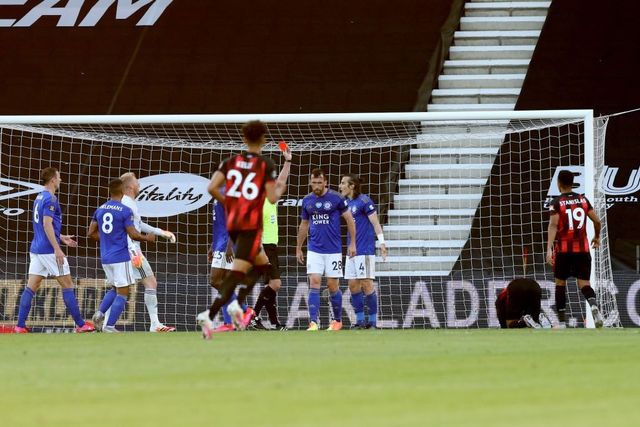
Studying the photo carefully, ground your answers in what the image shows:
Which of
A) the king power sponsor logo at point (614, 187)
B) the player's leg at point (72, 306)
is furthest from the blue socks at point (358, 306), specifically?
the king power sponsor logo at point (614, 187)

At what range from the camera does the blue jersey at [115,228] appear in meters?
12.7

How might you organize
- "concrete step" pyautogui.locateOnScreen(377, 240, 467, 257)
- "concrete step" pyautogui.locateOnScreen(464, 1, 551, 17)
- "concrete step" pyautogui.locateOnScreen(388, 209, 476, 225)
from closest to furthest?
"concrete step" pyautogui.locateOnScreen(377, 240, 467, 257), "concrete step" pyautogui.locateOnScreen(388, 209, 476, 225), "concrete step" pyautogui.locateOnScreen(464, 1, 551, 17)

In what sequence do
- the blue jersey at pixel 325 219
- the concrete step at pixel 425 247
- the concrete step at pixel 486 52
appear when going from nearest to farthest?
1. the blue jersey at pixel 325 219
2. the concrete step at pixel 425 247
3. the concrete step at pixel 486 52

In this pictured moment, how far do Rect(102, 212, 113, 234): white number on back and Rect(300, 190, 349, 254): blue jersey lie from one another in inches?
89.8

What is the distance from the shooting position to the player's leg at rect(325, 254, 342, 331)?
13.7 metres

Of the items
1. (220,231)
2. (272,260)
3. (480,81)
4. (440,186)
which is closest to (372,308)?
(272,260)

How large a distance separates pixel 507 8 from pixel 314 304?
9190mm

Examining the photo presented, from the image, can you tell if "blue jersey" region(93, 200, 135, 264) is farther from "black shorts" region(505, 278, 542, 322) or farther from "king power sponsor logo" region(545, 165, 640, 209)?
"king power sponsor logo" region(545, 165, 640, 209)

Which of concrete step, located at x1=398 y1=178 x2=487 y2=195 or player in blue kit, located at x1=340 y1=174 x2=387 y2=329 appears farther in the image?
concrete step, located at x1=398 y1=178 x2=487 y2=195

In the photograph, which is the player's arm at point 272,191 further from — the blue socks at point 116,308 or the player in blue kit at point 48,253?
the player in blue kit at point 48,253

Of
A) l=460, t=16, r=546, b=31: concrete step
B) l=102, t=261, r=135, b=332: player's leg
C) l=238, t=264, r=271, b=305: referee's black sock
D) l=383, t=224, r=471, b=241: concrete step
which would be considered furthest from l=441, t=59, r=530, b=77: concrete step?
l=238, t=264, r=271, b=305: referee's black sock

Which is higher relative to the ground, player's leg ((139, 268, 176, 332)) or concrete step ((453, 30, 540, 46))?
concrete step ((453, 30, 540, 46))

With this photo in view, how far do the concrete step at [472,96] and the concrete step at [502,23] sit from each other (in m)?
1.63

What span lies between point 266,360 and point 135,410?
2476 mm
